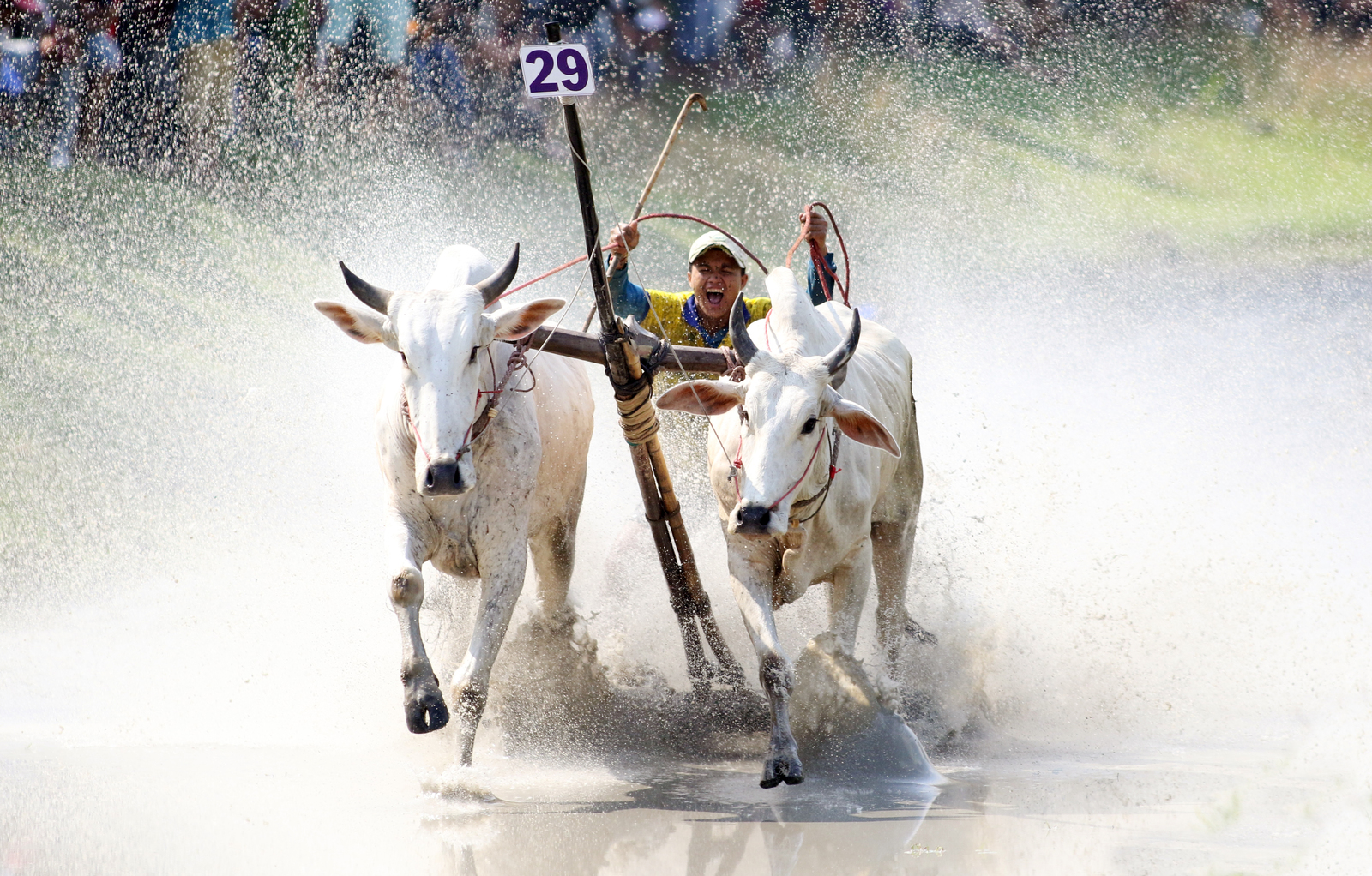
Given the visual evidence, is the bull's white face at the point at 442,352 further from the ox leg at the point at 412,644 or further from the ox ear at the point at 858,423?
the ox ear at the point at 858,423

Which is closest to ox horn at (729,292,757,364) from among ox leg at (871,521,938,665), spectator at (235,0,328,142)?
ox leg at (871,521,938,665)

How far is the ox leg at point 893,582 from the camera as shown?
6059mm

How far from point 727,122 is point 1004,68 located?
2.97m

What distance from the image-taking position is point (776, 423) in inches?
177

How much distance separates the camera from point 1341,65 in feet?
45.2

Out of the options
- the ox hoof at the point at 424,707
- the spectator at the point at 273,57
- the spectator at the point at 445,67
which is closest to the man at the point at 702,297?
the ox hoof at the point at 424,707

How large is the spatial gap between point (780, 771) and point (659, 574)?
2.05m

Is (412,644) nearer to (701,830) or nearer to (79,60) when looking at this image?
(701,830)

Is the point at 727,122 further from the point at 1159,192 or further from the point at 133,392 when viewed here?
the point at 133,392

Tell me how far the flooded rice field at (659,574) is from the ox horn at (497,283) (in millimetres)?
1568

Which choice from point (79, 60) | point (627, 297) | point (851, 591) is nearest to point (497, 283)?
point (627, 297)

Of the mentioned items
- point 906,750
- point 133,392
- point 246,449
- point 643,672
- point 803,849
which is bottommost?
point 133,392

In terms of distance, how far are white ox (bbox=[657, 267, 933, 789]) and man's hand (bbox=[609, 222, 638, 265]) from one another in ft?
1.87

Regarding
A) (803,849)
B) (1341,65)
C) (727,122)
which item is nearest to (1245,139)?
(1341,65)
